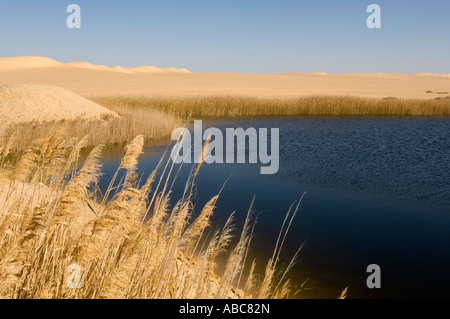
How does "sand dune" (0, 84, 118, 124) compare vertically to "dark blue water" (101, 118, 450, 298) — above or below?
above

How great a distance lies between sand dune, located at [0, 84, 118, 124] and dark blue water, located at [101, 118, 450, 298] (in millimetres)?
5742

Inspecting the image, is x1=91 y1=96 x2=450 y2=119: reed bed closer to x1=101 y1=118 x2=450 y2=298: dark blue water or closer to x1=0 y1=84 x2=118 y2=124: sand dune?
x1=0 y1=84 x2=118 y2=124: sand dune

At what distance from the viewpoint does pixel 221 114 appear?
96.4ft

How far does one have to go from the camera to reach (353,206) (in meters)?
10.1

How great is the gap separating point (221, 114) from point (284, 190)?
1861cm

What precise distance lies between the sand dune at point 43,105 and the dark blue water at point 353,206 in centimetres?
574

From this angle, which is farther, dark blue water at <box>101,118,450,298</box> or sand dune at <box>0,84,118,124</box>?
sand dune at <box>0,84,118,124</box>

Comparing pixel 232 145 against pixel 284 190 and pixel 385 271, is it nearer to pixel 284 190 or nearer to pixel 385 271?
pixel 284 190

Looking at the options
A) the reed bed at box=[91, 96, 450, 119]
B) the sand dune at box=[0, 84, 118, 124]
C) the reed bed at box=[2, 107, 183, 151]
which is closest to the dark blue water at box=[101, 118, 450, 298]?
the reed bed at box=[2, 107, 183, 151]

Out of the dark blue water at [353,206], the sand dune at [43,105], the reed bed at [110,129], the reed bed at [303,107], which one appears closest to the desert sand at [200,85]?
the reed bed at [303,107]

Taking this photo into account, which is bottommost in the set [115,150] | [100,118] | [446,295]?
[446,295]

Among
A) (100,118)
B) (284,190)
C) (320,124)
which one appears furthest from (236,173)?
(320,124)

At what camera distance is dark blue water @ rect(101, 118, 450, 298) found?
6637 mm

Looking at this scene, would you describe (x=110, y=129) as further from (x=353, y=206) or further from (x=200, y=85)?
(x=200, y=85)
